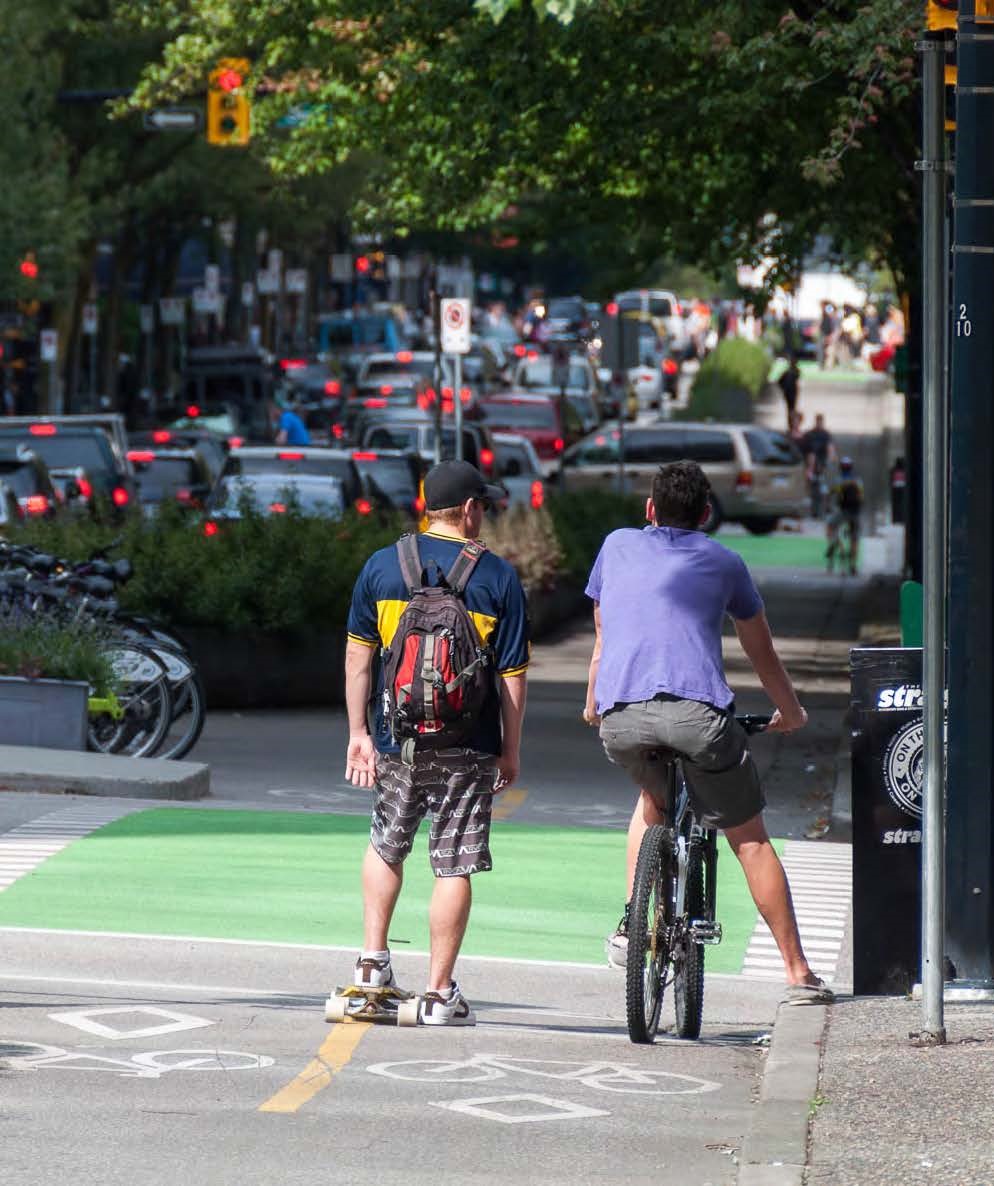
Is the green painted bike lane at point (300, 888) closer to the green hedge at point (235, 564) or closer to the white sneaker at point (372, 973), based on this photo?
the white sneaker at point (372, 973)

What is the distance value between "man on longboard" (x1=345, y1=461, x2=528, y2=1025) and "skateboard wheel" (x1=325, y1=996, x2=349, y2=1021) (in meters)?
0.08

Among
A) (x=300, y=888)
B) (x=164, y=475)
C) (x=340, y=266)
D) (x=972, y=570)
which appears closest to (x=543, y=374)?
(x=340, y=266)

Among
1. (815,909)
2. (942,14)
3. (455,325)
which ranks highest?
(942,14)

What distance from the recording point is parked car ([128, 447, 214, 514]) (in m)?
32.3

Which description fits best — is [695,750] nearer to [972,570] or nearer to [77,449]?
[972,570]

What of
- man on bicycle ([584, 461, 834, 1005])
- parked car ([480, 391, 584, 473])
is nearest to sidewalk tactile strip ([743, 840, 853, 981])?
man on bicycle ([584, 461, 834, 1005])

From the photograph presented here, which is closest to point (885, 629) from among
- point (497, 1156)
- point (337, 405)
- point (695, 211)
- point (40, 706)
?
point (695, 211)

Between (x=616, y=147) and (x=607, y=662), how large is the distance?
1298 centimetres

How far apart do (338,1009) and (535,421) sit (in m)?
41.3

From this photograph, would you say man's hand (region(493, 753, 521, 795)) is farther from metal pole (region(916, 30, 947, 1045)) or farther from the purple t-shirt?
metal pole (region(916, 30, 947, 1045))

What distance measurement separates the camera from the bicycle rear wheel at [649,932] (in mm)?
7754

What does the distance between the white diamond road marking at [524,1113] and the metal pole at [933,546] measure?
1.14 m

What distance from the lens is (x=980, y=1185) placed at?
5973 millimetres

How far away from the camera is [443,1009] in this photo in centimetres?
817
